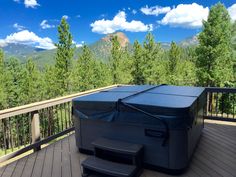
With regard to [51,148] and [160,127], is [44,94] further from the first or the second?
[160,127]

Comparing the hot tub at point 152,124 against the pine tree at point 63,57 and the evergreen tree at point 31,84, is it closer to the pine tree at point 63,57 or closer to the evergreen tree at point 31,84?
the pine tree at point 63,57

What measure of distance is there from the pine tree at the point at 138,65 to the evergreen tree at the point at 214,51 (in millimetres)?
4682

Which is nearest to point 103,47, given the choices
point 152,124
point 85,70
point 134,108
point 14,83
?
point 14,83

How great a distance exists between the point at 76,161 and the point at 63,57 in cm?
1283

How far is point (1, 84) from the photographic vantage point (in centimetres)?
1702

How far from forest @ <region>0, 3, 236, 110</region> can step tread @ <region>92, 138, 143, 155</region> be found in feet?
37.0

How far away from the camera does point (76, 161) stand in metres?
2.97

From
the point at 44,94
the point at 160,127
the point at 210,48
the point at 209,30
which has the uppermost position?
the point at 209,30

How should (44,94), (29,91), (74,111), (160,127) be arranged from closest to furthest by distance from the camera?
(160,127) → (74,111) → (29,91) → (44,94)

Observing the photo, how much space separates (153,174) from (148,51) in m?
14.4

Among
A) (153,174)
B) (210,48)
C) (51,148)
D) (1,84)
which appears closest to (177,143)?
(153,174)

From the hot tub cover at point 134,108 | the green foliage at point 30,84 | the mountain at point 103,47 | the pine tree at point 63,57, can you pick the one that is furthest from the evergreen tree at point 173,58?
the hot tub cover at point 134,108

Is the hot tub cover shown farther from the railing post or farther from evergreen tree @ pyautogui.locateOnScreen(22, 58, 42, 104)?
evergreen tree @ pyautogui.locateOnScreen(22, 58, 42, 104)

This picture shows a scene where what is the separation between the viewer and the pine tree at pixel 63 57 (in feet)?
46.5
